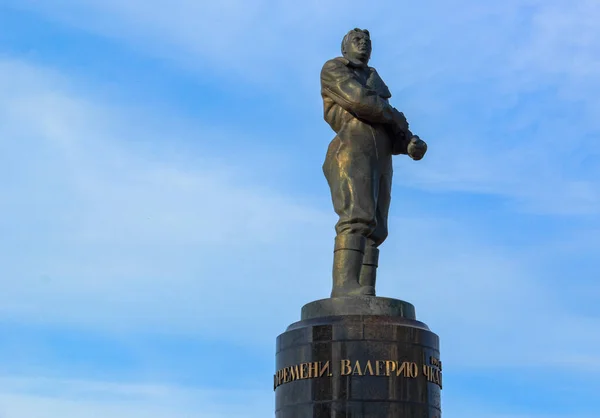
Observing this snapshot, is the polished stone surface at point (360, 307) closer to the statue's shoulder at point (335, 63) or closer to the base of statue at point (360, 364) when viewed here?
the base of statue at point (360, 364)

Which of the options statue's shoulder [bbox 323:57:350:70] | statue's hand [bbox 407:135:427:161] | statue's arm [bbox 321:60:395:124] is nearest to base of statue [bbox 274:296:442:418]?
statue's hand [bbox 407:135:427:161]

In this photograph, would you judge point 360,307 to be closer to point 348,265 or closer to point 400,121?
point 348,265

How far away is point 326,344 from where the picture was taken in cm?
1445

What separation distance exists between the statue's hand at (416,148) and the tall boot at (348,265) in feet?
5.21

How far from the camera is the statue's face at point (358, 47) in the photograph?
16.3 meters

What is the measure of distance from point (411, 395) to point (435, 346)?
105 centimetres

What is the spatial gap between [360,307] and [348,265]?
693 millimetres

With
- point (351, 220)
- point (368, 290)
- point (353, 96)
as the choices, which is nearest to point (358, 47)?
point (353, 96)

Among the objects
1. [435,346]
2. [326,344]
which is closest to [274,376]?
[326,344]

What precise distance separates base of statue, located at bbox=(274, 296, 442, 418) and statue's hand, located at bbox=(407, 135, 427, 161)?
240 cm

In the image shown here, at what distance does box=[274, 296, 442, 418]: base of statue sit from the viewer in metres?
14.1

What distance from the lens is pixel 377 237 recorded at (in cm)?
1591

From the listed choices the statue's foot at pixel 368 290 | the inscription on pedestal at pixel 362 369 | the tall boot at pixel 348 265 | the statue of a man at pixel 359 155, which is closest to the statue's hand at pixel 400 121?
the statue of a man at pixel 359 155

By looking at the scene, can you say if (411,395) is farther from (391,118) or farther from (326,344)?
(391,118)
